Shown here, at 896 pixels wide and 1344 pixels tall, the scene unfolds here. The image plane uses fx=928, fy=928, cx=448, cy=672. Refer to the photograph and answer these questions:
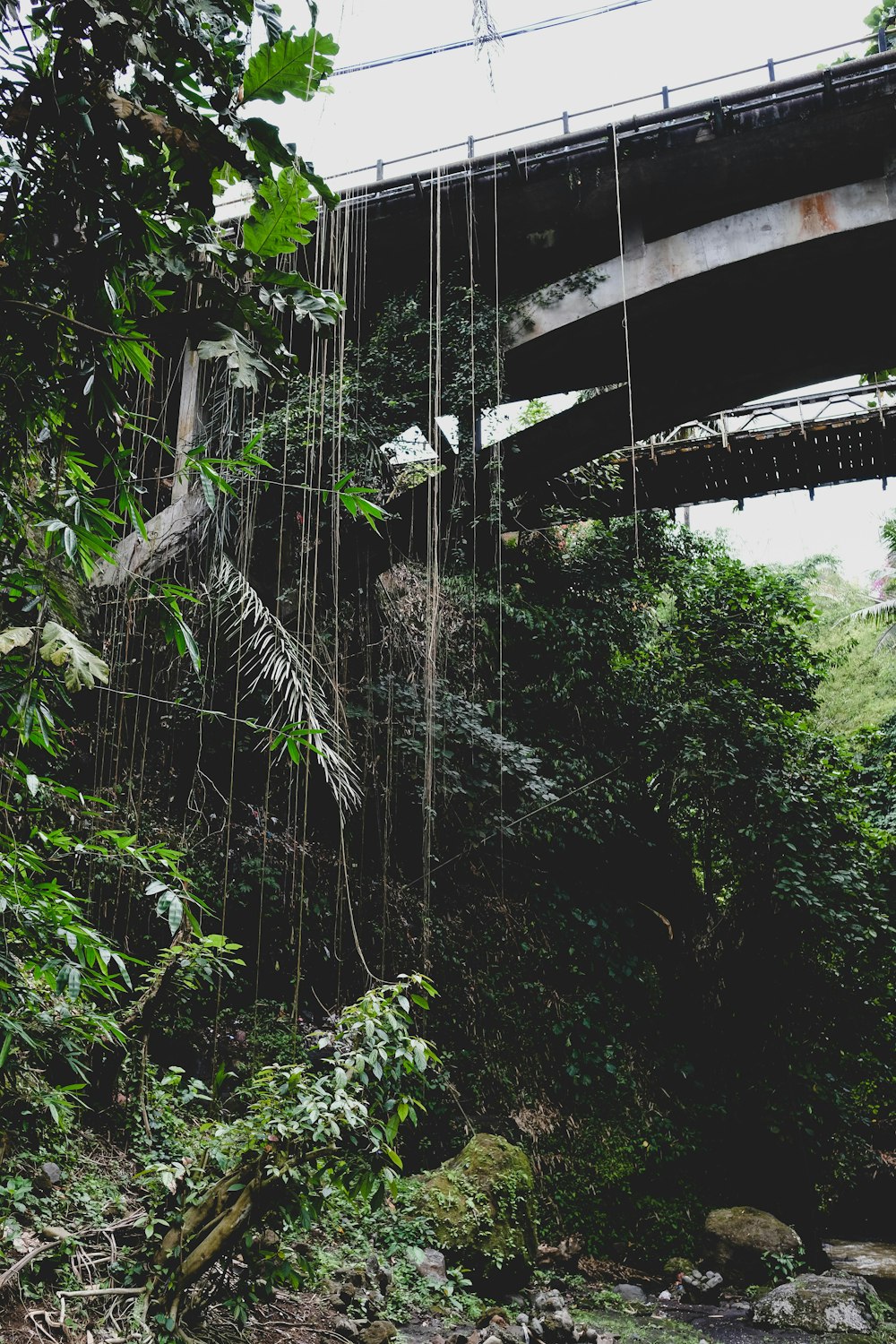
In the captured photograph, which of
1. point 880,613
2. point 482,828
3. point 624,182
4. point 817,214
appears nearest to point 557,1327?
point 482,828

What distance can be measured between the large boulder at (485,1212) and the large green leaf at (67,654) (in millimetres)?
4535

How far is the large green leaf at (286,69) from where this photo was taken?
1809mm

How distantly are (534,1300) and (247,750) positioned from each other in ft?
13.4

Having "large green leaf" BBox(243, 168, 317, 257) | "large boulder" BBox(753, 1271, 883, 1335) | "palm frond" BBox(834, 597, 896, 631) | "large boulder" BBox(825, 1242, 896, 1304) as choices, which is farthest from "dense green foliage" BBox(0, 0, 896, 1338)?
"palm frond" BBox(834, 597, 896, 631)

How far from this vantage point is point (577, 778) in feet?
25.0

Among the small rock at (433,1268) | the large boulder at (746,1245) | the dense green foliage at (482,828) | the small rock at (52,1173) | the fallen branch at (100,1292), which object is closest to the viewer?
the fallen branch at (100,1292)

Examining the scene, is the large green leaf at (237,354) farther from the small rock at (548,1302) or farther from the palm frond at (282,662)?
the small rock at (548,1302)

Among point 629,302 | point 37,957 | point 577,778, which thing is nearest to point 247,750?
point 577,778

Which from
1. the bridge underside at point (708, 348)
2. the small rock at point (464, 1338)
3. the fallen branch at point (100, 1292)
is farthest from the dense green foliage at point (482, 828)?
the fallen branch at point (100, 1292)

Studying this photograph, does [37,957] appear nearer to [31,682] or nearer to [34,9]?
[31,682]

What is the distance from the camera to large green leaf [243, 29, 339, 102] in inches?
71.2

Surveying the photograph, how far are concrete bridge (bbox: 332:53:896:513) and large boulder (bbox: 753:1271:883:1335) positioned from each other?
19.1ft

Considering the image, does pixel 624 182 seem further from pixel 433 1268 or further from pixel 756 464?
pixel 433 1268

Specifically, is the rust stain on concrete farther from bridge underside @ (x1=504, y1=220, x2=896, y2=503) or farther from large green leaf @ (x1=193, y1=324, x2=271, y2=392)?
large green leaf @ (x1=193, y1=324, x2=271, y2=392)
